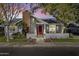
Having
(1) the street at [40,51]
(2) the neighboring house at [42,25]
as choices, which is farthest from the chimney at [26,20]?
(1) the street at [40,51]

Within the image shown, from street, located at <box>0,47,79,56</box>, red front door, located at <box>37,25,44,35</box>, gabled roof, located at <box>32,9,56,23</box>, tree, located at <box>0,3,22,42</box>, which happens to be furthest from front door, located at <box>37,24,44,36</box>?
tree, located at <box>0,3,22,42</box>

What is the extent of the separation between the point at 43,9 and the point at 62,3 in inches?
13.0

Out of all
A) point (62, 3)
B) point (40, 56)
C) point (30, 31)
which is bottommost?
point (40, 56)

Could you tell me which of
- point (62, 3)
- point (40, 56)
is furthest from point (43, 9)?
point (40, 56)

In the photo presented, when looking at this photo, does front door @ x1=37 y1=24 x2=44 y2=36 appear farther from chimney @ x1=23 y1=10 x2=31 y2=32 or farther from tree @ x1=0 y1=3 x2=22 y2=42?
tree @ x1=0 y1=3 x2=22 y2=42

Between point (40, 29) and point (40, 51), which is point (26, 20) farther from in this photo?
point (40, 51)

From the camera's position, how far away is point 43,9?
6480 mm

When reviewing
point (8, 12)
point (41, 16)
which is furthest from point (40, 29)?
point (8, 12)

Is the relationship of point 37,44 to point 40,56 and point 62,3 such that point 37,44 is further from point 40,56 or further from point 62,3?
point 62,3

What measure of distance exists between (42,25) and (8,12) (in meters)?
0.60

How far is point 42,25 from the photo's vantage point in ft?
21.1

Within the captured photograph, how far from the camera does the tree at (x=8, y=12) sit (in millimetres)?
6449

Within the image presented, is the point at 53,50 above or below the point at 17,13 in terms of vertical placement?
below

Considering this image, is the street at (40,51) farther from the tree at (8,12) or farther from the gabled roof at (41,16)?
the gabled roof at (41,16)
